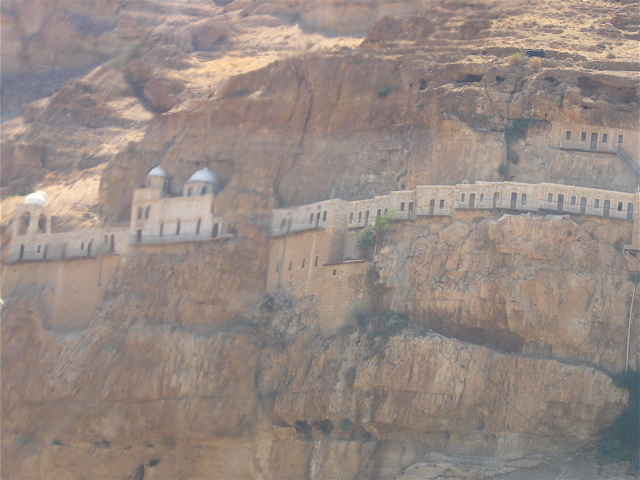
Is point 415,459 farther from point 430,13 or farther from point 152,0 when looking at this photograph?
point 152,0

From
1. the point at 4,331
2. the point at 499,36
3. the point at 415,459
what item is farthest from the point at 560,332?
the point at 4,331

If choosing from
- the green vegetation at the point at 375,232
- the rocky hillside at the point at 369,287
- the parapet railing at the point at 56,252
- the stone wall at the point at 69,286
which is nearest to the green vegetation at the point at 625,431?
the rocky hillside at the point at 369,287

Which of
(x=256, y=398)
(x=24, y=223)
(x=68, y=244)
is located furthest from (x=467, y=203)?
(x=24, y=223)

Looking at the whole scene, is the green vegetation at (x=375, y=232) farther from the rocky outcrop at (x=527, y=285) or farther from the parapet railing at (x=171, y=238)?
the parapet railing at (x=171, y=238)

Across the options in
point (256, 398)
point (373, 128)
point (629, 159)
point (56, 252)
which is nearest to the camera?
point (629, 159)

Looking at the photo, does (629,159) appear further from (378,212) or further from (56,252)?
(56,252)

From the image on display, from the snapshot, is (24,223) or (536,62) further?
(24,223)

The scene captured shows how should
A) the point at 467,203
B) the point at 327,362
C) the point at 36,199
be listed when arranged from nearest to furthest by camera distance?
the point at 467,203
the point at 327,362
the point at 36,199

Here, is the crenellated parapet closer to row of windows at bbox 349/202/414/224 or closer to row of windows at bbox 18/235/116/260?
row of windows at bbox 349/202/414/224
